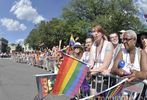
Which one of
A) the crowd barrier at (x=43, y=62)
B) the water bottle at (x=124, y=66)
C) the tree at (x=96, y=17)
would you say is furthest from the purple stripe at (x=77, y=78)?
the tree at (x=96, y=17)

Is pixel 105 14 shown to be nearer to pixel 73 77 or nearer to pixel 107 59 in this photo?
pixel 107 59

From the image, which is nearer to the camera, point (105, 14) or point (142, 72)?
point (142, 72)

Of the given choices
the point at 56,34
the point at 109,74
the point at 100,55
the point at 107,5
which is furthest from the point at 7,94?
the point at 56,34

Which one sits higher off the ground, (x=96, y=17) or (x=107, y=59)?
(x=96, y=17)

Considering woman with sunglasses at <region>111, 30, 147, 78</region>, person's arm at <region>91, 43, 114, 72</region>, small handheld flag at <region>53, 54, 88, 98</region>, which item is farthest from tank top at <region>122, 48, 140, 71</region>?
small handheld flag at <region>53, 54, 88, 98</region>

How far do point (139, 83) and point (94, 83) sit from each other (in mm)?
766

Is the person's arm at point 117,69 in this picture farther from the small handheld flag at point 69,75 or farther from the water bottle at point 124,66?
the small handheld flag at point 69,75

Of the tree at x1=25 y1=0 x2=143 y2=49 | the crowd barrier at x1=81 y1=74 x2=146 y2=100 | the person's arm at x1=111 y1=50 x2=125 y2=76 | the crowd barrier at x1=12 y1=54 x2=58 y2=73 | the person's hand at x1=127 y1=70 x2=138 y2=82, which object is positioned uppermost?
the tree at x1=25 y1=0 x2=143 y2=49

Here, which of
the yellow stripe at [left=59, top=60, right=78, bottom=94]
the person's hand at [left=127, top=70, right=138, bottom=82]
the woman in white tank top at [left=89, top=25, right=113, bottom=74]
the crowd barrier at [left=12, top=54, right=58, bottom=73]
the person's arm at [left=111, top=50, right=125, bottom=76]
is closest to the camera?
the yellow stripe at [left=59, top=60, right=78, bottom=94]

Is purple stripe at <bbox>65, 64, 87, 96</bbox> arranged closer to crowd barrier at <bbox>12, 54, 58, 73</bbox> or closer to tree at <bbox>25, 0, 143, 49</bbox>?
crowd barrier at <bbox>12, 54, 58, 73</bbox>

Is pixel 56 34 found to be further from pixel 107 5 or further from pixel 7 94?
pixel 7 94

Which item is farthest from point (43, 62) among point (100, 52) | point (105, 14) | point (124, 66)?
point (105, 14)

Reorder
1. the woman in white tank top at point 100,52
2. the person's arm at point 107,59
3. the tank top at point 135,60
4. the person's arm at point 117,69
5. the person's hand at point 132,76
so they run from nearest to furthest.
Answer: the person's hand at point 132,76 < the person's arm at point 117,69 < the tank top at point 135,60 < the person's arm at point 107,59 < the woman in white tank top at point 100,52

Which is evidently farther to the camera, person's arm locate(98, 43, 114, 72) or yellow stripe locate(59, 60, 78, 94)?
person's arm locate(98, 43, 114, 72)
